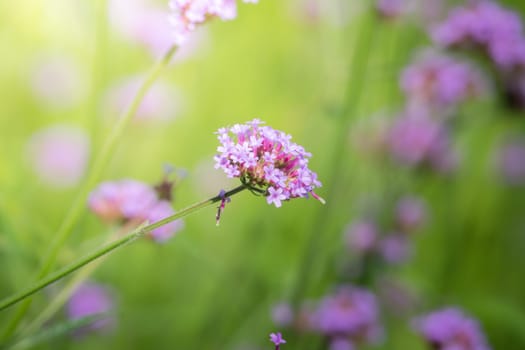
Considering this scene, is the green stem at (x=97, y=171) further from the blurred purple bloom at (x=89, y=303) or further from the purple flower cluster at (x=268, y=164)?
the blurred purple bloom at (x=89, y=303)

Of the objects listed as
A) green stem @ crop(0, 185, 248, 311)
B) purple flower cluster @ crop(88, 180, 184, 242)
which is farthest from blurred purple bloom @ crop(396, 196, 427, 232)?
green stem @ crop(0, 185, 248, 311)

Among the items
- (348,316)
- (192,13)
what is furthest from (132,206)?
(348,316)

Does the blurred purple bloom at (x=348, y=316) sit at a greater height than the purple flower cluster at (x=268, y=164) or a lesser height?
greater

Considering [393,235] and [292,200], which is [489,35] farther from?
[292,200]

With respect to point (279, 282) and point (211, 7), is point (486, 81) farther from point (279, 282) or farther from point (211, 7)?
point (211, 7)

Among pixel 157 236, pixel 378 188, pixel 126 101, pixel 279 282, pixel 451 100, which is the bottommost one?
pixel 157 236

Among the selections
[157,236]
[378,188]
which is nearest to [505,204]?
[378,188]

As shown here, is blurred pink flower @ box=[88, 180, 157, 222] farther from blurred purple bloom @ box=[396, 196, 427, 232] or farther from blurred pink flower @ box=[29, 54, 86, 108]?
blurred pink flower @ box=[29, 54, 86, 108]

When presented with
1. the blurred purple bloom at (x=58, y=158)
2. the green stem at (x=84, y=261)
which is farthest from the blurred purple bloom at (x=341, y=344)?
the blurred purple bloom at (x=58, y=158)
